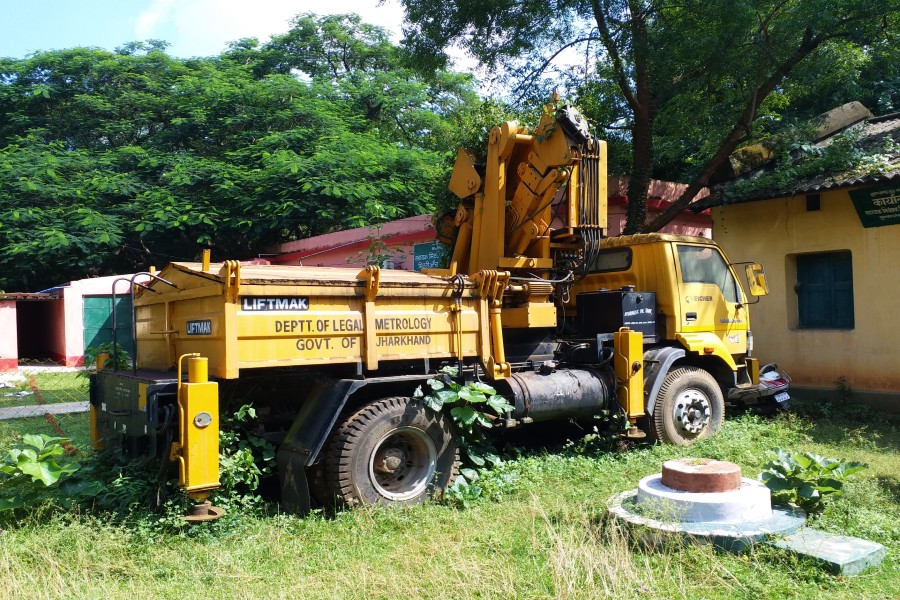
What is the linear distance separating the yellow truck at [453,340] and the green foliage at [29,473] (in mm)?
506

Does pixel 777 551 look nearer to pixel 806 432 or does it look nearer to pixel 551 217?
pixel 551 217

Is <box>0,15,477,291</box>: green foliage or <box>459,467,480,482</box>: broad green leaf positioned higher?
<box>0,15,477,291</box>: green foliage

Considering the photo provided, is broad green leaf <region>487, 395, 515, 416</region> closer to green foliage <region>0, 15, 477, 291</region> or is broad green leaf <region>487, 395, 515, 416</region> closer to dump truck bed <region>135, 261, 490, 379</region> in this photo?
dump truck bed <region>135, 261, 490, 379</region>

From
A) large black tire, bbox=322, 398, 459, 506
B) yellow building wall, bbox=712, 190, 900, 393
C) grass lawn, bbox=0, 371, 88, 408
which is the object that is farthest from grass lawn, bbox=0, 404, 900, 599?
grass lawn, bbox=0, 371, 88, 408

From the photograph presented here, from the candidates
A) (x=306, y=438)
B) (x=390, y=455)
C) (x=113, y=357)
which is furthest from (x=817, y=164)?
(x=113, y=357)

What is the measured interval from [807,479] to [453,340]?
2.75 meters

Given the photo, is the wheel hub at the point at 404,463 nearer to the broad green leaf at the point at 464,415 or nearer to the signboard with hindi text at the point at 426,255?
the broad green leaf at the point at 464,415

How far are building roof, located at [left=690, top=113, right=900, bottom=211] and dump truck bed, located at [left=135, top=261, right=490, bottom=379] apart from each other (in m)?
6.19

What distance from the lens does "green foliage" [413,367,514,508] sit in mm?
5555

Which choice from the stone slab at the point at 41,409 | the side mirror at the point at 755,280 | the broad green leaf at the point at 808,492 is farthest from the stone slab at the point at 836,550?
the stone slab at the point at 41,409

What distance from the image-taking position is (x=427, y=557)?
424cm

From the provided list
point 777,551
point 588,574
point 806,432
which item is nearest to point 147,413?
point 588,574

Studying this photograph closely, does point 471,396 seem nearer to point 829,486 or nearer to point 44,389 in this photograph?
point 829,486

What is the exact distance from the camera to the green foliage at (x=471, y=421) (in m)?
5.55
